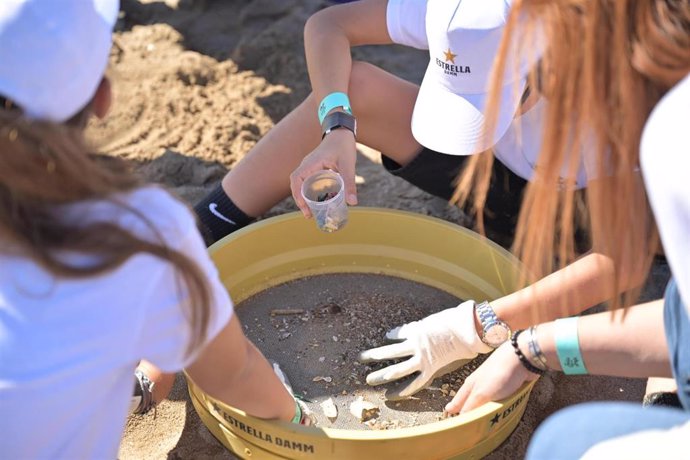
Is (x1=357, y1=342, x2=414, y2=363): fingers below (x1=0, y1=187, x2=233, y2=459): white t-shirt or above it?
below

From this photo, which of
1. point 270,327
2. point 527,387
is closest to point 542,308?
point 527,387

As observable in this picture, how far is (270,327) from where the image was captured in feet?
5.48

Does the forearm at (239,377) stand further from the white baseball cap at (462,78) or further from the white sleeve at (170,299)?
the white baseball cap at (462,78)

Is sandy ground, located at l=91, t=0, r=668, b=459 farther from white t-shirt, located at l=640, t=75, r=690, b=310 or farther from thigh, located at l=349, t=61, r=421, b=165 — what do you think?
white t-shirt, located at l=640, t=75, r=690, b=310

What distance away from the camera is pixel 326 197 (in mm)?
1487

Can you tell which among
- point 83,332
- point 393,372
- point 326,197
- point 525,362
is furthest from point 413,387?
point 83,332

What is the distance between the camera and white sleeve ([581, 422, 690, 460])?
2.69 ft

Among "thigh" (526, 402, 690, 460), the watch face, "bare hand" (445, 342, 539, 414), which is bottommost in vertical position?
the watch face

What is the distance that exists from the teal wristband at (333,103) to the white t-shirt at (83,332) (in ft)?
2.44

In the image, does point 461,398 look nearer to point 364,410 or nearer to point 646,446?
point 364,410

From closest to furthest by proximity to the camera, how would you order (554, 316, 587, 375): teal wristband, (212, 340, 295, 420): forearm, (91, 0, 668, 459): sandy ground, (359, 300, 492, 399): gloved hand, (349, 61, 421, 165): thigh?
(212, 340, 295, 420): forearm
(554, 316, 587, 375): teal wristband
(359, 300, 492, 399): gloved hand
(91, 0, 668, 459): sandy ground
(349, 61, 421, 165): thigh

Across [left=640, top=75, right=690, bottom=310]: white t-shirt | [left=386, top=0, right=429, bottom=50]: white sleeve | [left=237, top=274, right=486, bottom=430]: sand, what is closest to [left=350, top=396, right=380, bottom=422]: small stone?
[left=237, top=274, right=486, bottom=430]: sand

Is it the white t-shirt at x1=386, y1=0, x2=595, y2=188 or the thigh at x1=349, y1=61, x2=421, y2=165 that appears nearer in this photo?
the white t-shirt at x1=386, y1=0, x2=595, y2=188

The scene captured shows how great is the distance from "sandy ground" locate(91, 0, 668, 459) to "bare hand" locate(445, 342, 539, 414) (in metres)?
0.19
